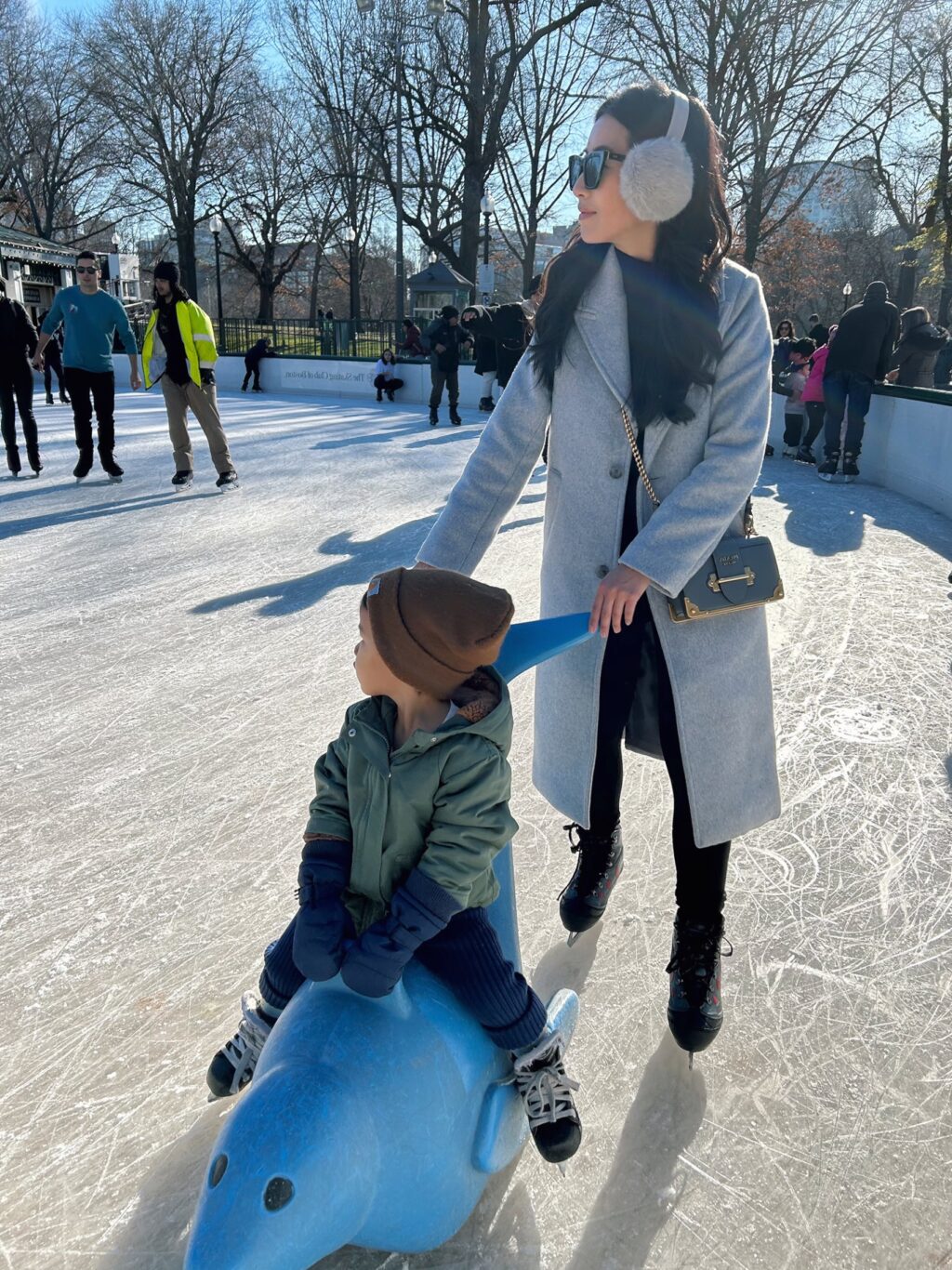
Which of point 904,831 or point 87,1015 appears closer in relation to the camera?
point 87,1015

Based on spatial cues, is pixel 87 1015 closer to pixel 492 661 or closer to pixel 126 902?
pixel 126 902

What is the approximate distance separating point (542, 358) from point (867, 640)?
295cm

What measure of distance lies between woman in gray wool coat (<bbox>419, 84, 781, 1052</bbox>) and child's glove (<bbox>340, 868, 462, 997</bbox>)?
0.56m

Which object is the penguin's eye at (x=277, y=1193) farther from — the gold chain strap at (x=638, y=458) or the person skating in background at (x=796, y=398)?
Result: the person skating in background at (x=796, y=398)

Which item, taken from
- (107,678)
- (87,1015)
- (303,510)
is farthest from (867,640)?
(303,510)

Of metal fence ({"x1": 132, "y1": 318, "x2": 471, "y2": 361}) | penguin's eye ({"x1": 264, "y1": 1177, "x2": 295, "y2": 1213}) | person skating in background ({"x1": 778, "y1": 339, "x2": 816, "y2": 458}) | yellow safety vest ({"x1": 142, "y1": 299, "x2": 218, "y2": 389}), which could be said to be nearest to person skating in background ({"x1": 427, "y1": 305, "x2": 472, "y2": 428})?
person skating in background ({"x1": 778, "y1": 339, "x2": 816, "y2": 458})

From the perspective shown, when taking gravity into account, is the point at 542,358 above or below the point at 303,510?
above

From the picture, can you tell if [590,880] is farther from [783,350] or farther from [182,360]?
[783,350]

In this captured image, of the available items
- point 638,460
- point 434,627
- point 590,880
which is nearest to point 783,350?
point 590,880

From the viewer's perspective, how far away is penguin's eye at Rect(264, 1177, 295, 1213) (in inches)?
41.3

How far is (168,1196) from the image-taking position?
4.82ft

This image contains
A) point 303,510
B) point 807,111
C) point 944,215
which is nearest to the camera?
point 303,510

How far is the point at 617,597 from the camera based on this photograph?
162cm

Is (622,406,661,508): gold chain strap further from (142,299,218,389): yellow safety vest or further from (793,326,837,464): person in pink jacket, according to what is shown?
(793,326,837,464): person in pink jacket
